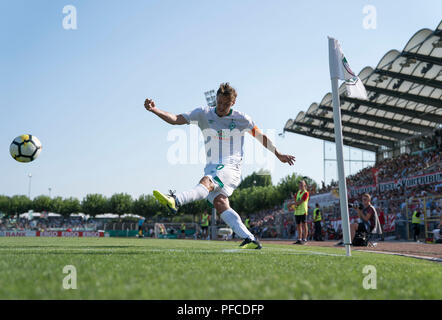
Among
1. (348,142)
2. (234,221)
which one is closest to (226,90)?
(234,221)

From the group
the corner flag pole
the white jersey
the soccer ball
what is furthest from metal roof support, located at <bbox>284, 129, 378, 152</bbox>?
the white jersey

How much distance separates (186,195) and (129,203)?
237 ft

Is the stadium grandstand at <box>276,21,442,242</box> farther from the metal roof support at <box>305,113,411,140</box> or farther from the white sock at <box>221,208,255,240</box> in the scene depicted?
the white sock at <box>221,208,255,240</box>

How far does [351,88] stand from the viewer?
6.17 meters

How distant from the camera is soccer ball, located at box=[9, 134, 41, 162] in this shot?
816 cm

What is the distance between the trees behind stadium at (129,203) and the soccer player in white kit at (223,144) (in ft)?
187

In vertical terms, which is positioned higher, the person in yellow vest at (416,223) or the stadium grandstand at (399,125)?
the stadium grandstand at (399,125)

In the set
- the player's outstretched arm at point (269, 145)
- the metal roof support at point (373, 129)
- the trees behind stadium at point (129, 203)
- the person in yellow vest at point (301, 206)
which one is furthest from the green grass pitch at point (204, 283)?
the trees behind stadium at point (129, 203)

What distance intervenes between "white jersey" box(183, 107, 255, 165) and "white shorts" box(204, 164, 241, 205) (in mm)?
78

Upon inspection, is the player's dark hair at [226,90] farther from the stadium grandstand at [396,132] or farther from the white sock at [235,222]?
the stadium grandstand at [396,132]

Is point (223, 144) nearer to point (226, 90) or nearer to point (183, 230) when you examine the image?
point (226, 90)

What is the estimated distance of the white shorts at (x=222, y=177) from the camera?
5.19 meters
